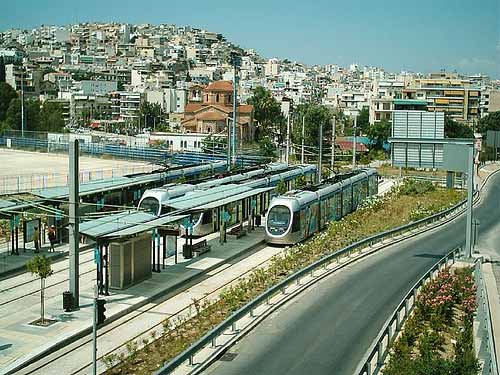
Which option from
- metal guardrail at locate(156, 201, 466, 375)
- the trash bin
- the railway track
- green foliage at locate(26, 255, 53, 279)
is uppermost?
green foliage at locate(26, 255, 53, 279)

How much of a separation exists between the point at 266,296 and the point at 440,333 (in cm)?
341

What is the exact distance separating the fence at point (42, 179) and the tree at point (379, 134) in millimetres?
32329

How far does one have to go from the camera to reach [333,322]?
13547mm

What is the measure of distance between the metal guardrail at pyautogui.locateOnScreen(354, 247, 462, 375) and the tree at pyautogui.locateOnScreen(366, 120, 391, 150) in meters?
59.1

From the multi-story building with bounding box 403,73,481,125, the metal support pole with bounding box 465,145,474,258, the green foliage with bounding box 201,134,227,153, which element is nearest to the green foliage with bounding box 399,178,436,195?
the metal support pole with bounding box 465,145,474,258

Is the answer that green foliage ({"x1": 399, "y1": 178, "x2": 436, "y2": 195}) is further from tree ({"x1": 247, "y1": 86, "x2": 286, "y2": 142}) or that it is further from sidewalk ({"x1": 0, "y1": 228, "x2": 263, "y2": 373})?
tree ({"x1": 247, "y1": 86, "x2": 286, "y2": 142})

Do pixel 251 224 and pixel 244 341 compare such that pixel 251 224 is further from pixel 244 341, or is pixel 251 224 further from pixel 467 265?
pixel 244 341

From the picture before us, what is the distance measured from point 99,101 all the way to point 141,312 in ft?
353

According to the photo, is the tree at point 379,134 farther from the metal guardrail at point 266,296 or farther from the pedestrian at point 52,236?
the pedestrian at point 52,236

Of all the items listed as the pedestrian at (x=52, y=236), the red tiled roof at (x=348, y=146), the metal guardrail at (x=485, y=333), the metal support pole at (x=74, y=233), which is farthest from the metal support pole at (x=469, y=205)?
the red tiled roof at (x=348, y=146)

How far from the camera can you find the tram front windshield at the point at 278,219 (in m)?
23.3

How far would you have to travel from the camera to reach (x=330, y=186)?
2791 cm

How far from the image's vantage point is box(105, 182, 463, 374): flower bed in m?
12.0

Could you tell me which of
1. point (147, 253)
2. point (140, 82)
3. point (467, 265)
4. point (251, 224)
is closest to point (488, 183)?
point (251, 224)
